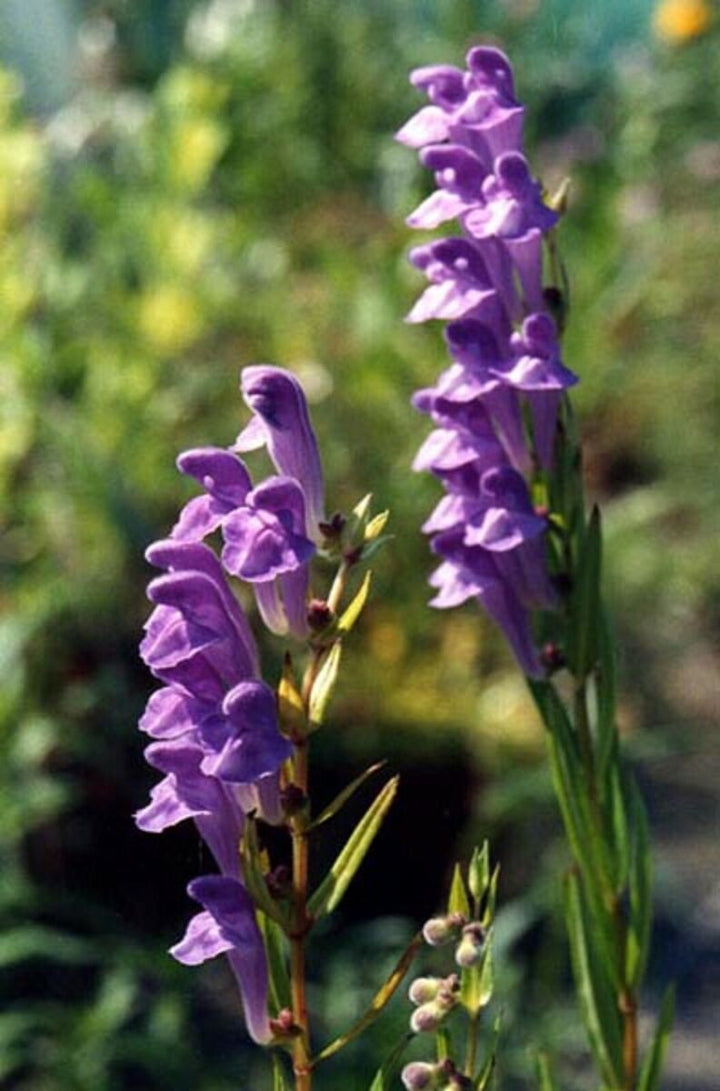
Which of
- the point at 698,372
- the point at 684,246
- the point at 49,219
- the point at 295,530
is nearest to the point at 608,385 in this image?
the point at 698,372

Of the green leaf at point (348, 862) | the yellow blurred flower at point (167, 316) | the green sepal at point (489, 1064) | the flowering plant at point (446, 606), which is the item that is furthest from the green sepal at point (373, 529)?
the yellow blurred flower at point (167, 316)

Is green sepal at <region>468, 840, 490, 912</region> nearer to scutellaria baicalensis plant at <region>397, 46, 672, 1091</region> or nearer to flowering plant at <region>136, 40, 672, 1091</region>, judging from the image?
flowering plant at <region>136, 40, 672, 1091</region>

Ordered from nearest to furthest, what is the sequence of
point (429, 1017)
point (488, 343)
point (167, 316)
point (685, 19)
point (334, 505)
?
point (429, 1017)
point (488, 343)
point (167, 316)
point (334, 505)
point (685, 19)

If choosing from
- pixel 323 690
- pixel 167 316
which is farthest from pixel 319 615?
pixel 167 316

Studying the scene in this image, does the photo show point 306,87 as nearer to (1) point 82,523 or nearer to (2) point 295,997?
(1) point 82,523

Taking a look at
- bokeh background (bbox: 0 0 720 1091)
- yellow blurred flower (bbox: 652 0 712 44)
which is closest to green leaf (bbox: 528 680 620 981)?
Result: bokeh background (bbox: 0 0 720 1091)

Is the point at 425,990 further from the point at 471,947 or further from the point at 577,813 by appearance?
the point at 577,813
